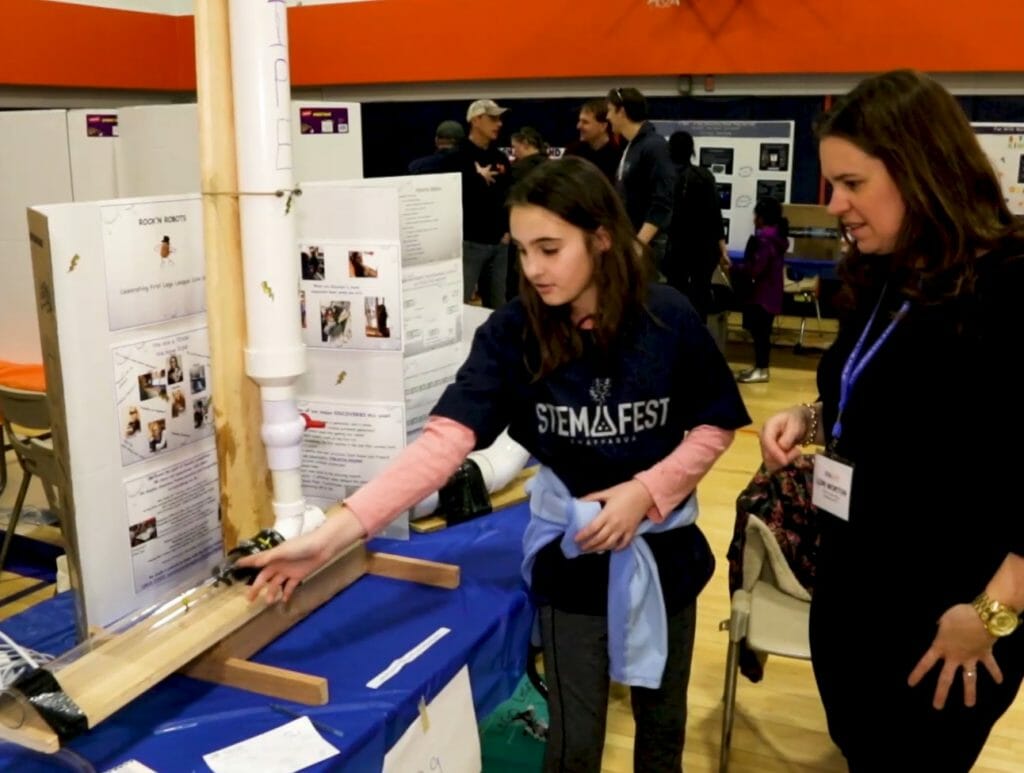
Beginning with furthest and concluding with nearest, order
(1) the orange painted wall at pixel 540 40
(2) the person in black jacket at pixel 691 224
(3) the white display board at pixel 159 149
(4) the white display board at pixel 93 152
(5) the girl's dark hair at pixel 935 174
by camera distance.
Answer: (1) the orange painted wall at pixel 540 40, (2) the person in black jacket at pixel 691 224, (4) the white display board at pixel 93 152, (3) the white display board at pixel 159 149, (5) the girl's dark hair at pixel 935 174

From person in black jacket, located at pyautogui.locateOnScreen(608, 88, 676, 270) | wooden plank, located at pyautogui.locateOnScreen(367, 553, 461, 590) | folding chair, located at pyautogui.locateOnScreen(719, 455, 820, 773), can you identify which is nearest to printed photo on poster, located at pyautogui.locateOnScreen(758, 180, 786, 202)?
person in black jacket, located at pyautogui.locateOnScreen(608, 88, 676, 270)

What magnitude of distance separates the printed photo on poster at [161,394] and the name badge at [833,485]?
961 millimetres

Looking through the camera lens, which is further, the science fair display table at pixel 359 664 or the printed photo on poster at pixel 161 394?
the printed photo on poster at pixel 161 394

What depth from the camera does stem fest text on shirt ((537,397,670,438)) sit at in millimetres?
1439

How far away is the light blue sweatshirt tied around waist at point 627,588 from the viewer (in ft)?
4.74

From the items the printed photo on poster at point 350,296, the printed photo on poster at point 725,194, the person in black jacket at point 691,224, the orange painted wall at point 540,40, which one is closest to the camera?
the printed photo on poster at point 350,296

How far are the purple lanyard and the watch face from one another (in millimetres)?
284

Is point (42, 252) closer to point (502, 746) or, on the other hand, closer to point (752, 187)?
point (502, 746)

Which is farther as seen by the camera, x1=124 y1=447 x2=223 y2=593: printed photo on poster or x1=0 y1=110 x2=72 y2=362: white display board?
x1=0 y1=110 x2=72 y2=362: white display board

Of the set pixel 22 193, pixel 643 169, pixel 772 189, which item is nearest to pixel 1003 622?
pixel 22 193

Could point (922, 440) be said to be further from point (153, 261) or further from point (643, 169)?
point (643, 169)

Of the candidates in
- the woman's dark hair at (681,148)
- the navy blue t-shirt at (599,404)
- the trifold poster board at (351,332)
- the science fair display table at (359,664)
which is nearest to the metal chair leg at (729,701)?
the science fair display table at (359,664)

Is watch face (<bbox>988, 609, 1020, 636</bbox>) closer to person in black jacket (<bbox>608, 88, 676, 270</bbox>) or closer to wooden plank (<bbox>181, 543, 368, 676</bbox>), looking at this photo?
wooden plank (<bbox>181, 543, 368, 676</bbox>)

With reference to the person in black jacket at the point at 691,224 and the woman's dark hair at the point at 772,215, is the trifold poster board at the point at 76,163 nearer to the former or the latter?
the person in black jacket at the point at 691,224
